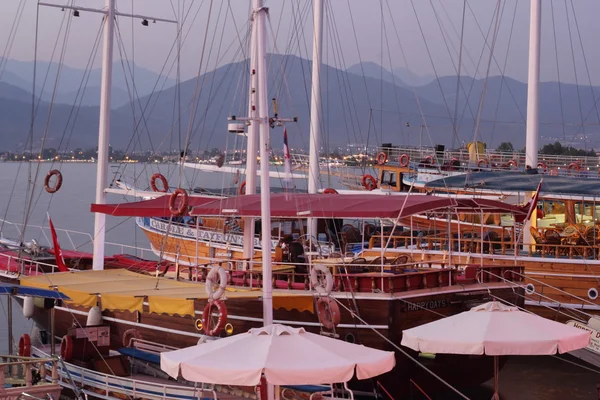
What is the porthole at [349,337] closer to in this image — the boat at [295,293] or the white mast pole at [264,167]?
the boat at [295,293]

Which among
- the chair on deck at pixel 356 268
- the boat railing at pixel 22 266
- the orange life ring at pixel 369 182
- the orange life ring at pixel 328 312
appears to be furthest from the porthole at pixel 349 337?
the orange life ring at pixel 369 182

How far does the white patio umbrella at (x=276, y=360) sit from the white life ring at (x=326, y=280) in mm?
3660

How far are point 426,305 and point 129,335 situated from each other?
664cm

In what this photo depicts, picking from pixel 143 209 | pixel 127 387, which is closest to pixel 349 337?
pixel 127 387

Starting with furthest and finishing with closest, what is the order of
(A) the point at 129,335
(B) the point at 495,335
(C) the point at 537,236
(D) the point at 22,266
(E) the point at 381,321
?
(C) the point at 537,236, (D) the point at 22,266, (A) the point at 129,335, (E) the point at 381,321, (B) the point at 495,335

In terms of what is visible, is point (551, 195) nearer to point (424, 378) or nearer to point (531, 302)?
point (531, 302)

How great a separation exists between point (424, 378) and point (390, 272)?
103 inches

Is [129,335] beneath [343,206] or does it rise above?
beneath

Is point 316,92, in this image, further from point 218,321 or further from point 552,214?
point 218,321

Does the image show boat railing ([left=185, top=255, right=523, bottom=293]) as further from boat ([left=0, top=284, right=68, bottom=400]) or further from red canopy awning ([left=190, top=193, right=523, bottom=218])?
boat ([left=0, top=284, right=68, bottom=400])

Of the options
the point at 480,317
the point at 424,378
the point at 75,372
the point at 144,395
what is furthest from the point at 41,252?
the point at 480,317

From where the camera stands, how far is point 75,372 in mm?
21047

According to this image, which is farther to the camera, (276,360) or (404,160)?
(404,160)

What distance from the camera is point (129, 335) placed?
74.2ft
